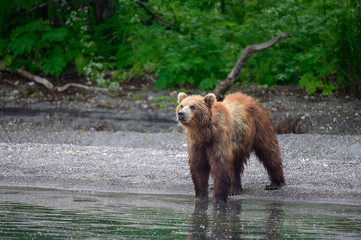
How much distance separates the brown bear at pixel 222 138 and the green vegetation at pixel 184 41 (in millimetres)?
6228

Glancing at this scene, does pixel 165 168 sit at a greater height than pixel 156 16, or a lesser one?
lesser

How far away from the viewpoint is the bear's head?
7164 mm

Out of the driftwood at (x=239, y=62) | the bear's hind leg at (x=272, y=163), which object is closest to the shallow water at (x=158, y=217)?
the bear's hind leg at (x=272, y=163)

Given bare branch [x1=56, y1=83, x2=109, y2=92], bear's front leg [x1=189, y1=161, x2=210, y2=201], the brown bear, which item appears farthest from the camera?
bare branch [x1=56, y1=83, x2=109, y2=92]

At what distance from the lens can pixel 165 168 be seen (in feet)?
31.8

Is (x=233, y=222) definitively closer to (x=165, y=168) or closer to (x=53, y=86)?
(x=165, y=168)

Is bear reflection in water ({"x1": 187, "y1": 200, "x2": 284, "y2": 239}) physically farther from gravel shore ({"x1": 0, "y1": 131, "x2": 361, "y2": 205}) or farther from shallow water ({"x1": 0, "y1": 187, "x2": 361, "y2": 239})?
gravel shore ({"x1": 0, "y1": 131, "x2": 361, "y2": 205})

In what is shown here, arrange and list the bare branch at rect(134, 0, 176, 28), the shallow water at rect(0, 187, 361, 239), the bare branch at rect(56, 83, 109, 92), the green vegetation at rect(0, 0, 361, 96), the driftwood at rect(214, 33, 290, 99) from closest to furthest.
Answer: the shallow water at rect(0, 187, 361, 239) < the driftwood at rect(214, 33, 290, 99) < the green vegetation at rect(0, 0, 361, 96) < the bare branch at rect(56, 83, 109, 92) < the bare branch at rect(134, 0, 176, 28)

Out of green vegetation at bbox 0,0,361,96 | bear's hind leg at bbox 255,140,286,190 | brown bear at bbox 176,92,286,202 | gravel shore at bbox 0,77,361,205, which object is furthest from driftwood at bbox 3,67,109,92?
bear's hind leg at bbox 255,140,286,190

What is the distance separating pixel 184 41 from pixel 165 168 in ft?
23.8

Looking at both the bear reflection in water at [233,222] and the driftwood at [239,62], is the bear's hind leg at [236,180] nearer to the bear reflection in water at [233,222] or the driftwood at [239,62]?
the bear reflection in water at [233,222]

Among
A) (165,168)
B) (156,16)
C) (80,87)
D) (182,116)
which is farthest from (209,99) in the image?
(156,16)

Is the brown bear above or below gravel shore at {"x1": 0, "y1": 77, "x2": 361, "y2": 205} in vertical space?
above

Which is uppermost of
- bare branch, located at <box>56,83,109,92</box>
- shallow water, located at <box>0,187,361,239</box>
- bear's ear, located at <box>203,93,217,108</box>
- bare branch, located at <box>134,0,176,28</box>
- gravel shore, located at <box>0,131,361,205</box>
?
bare branch, located at <box>134,0,176,28</box>
